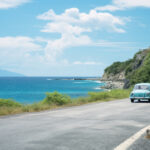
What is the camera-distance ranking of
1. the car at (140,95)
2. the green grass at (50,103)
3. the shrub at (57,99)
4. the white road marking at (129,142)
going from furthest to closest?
the car at (140,95), the shrub at (57,99), the green grass at (50,103), the white road marking at (129,142)

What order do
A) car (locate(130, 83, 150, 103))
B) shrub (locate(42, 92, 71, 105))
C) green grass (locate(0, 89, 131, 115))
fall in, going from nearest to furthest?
green grass (locate(0, 89, 131, 115))
shrub (locate(42, 92, 71, 105))
car (locate(130, 83, 150, 103))

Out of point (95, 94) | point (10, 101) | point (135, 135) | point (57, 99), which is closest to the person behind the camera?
point (135, 135)

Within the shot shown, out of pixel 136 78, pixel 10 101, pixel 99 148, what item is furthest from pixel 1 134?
pixel 136 78

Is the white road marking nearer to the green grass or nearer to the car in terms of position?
the green grass

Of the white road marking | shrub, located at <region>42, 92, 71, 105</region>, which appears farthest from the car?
the white road marking

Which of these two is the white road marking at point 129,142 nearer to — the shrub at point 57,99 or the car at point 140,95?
the shrub at point 57,99

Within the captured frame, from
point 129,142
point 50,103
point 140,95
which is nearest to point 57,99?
point 50,103

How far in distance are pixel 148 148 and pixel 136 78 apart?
62.3 metres

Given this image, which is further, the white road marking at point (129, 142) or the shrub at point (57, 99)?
the shrub at point (57, 99)

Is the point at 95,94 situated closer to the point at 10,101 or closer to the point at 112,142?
the point at 10,101

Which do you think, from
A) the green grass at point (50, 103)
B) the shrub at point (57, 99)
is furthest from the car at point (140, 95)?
the shrub at point (57, 99)

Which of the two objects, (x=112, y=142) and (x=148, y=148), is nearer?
(x=148, y=148)

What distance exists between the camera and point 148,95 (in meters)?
25.5

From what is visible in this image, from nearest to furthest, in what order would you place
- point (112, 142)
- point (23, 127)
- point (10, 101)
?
1. point (112, 142)
2. point (23, 127)
3. point (10, 101)
